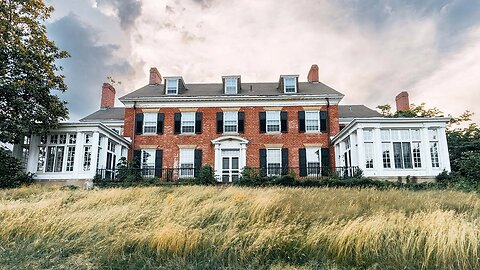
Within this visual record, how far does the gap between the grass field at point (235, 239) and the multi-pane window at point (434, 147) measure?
12.7 metres

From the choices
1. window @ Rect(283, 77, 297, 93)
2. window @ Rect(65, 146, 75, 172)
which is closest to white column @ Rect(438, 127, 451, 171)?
window @ Rect(283, 77, 297, 93)

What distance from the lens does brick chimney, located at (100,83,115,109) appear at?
30.2 m

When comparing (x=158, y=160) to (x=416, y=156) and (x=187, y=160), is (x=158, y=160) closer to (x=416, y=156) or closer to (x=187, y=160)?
(x=187, y=160)

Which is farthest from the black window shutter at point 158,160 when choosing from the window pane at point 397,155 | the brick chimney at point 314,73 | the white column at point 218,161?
the window pane at point 397,155

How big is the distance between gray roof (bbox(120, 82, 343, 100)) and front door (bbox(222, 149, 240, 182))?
14.2 feet

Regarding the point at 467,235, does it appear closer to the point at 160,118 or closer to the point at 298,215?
the point at 298,215

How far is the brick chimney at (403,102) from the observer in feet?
93.1

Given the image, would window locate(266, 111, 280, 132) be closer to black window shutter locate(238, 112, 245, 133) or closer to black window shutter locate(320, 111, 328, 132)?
black window shutter locate(238, 112, 245, 133)

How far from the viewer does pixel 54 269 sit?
15.7 feet

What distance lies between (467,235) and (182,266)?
4.67 metres

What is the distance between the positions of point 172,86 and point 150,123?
132 inches

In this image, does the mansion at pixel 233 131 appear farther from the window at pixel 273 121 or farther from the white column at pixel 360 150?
the white column at pixel 360 150

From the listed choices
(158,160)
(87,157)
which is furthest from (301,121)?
(87,157)

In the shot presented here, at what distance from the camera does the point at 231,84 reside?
24.9m
